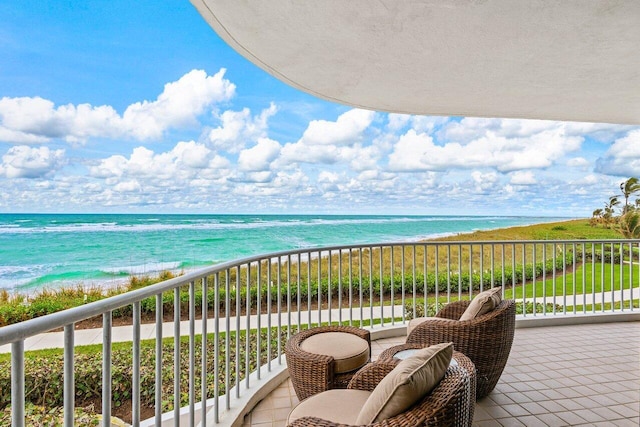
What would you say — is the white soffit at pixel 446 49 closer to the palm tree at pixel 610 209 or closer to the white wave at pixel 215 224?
the palm tree at pixel 610 209

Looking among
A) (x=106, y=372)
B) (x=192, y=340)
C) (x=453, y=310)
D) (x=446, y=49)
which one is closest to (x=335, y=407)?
(x=192, y=340)

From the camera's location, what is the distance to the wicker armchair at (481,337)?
249 centimetres

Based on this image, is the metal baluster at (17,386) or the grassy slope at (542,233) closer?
the metal baluster at (17,386)

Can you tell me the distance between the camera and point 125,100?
100 feet

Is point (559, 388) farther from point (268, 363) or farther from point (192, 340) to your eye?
point (192, 340)

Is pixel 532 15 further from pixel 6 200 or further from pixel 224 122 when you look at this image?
pixel 6 200

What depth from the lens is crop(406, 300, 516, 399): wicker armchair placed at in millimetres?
2488

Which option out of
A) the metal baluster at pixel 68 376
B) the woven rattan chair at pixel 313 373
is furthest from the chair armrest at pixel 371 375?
the metal baluster at pixel 68 376

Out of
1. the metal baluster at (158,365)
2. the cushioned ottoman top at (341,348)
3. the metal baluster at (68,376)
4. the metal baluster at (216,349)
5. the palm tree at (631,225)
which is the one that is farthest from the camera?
the palm tree at (631,225)

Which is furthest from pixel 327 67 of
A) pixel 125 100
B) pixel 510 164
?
pixel 125 100

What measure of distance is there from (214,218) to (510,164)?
76.9 ft

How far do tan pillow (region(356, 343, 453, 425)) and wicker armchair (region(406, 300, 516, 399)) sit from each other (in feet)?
4.01

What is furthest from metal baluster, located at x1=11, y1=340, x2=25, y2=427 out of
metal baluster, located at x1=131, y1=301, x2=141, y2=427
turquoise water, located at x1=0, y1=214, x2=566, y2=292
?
turquoise water, located at x1=0, y1=214, x2=566, y2=292

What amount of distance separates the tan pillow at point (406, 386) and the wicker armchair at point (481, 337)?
4.01 ft
